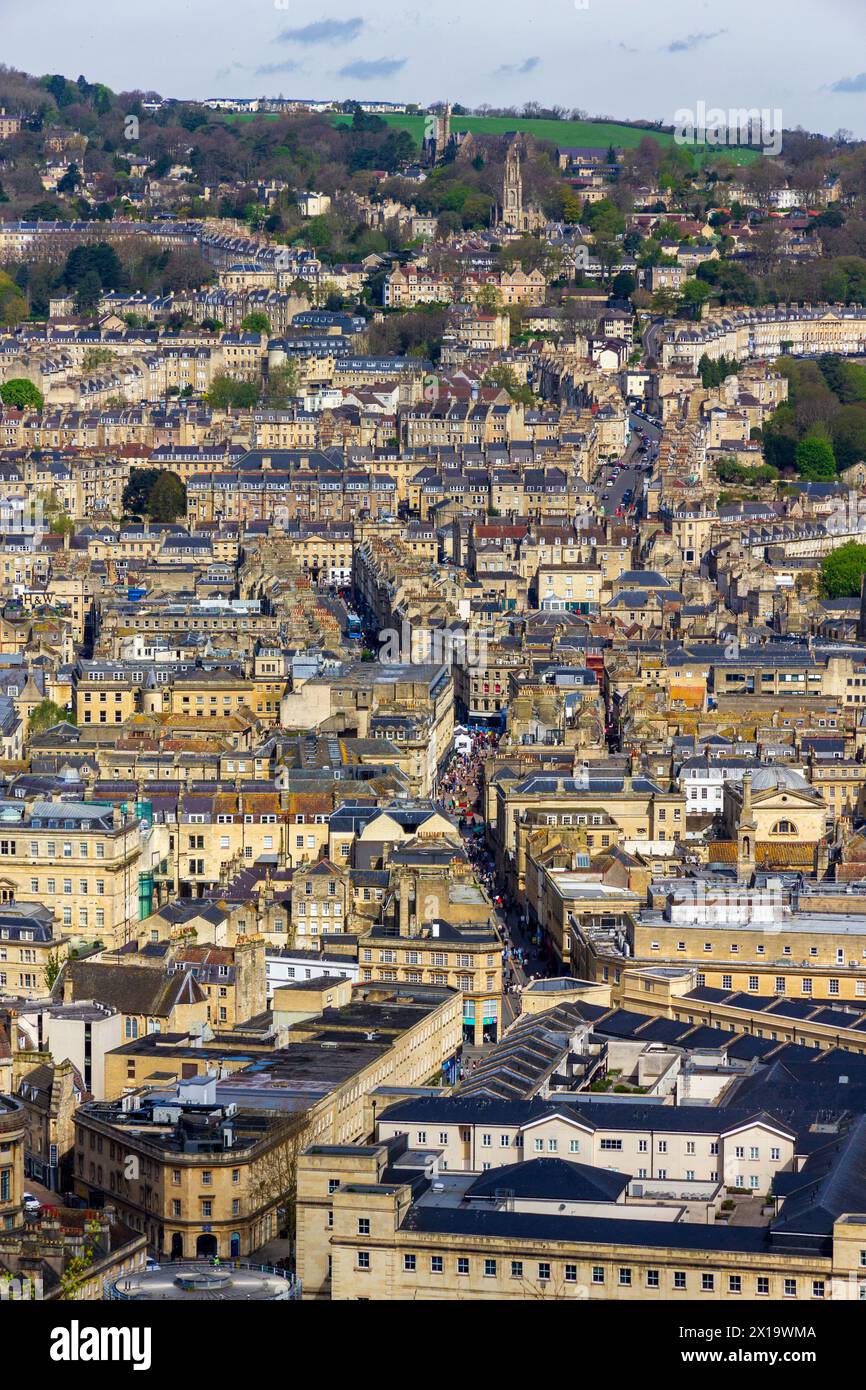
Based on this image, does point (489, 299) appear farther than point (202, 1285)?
Yes

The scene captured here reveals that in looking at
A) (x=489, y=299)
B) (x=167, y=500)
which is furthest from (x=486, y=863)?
(x=489, y=299)

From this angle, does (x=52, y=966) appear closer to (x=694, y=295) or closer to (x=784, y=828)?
(x=784, y=828)

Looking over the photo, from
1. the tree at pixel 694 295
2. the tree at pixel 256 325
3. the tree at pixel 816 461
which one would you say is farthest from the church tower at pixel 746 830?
the tree at pixel 694 295

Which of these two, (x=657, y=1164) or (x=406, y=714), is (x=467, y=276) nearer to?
(x=406, y=714)

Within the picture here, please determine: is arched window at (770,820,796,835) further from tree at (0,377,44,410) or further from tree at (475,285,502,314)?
tree at (475,285,502,314)

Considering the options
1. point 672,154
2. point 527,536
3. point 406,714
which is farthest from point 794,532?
point 672,154
